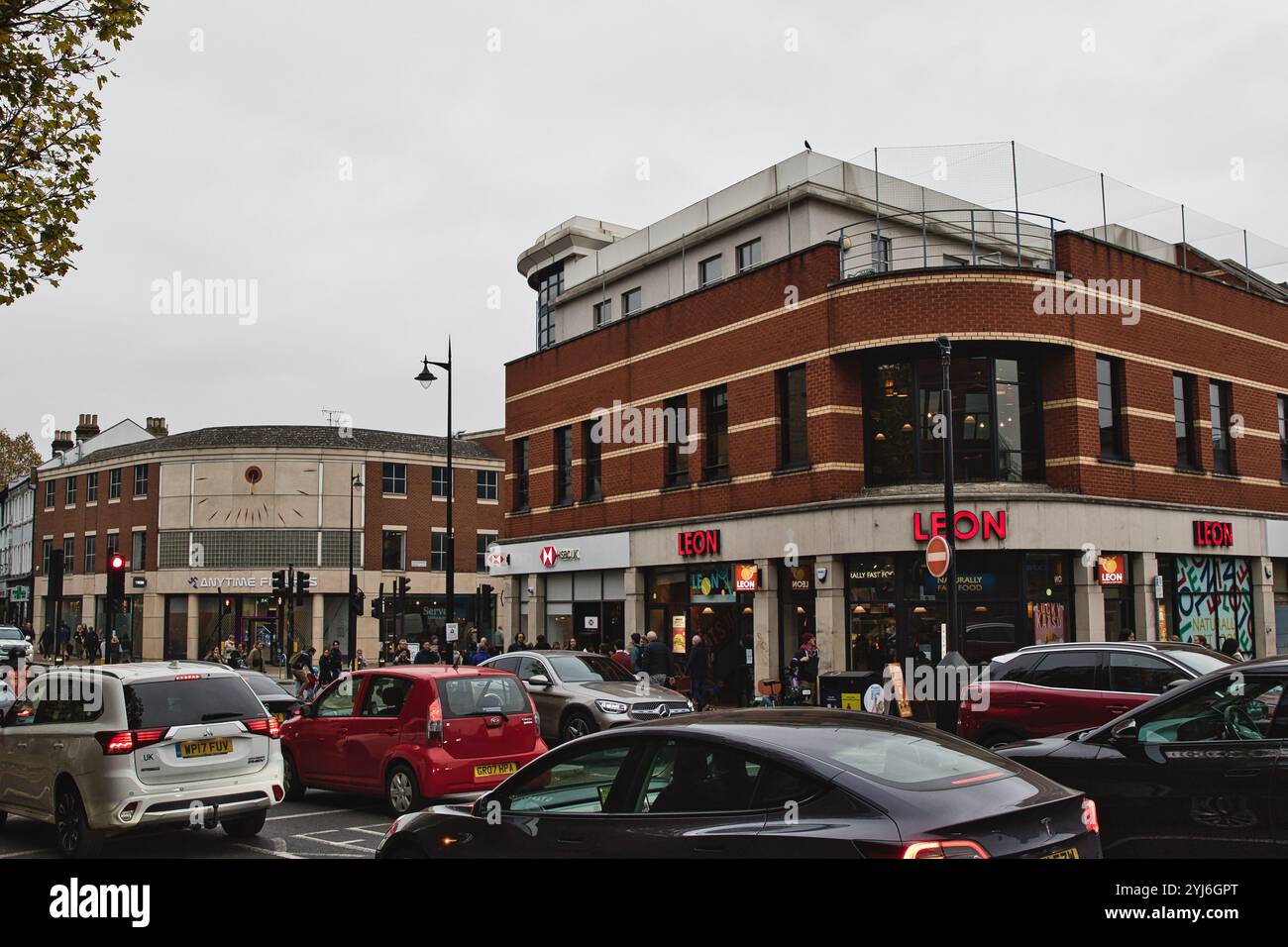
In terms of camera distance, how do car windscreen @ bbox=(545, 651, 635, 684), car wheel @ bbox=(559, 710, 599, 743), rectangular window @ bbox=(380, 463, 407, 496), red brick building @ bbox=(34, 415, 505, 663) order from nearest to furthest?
car wheel @ bbox=(559, 710, 599, 743) → car windscreen @ bbox=(545, 651, 635, 684) → red brick building @ bbox=(34, 415, 505, 663) → rectangular window @ bbox=(380, 463, 407, 496)

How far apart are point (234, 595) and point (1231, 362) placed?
45.3m

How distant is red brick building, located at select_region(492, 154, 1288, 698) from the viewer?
70.9ft

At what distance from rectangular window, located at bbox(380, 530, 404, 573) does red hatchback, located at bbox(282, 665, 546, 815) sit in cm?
4434

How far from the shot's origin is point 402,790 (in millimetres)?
11273

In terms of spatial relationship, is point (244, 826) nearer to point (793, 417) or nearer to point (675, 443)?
point (793, 417)

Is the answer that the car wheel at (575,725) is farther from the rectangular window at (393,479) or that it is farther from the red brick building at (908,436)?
the rectangular window at (393,479)

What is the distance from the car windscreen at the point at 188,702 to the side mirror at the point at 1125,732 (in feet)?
23.5

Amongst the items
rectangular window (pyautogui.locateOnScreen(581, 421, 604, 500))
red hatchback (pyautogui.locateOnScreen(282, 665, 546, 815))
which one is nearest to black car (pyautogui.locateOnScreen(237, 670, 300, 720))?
red hatchback (pyautogui.locateOnScreen(282, 665, 546, 815))

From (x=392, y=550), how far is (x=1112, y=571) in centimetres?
4077

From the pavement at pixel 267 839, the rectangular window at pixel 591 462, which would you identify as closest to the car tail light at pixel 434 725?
the pavement at pixel 267 839

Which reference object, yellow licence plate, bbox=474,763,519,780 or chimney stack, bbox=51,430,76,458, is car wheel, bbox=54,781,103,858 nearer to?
yellow licence plate, bbox=474,763,519,780
